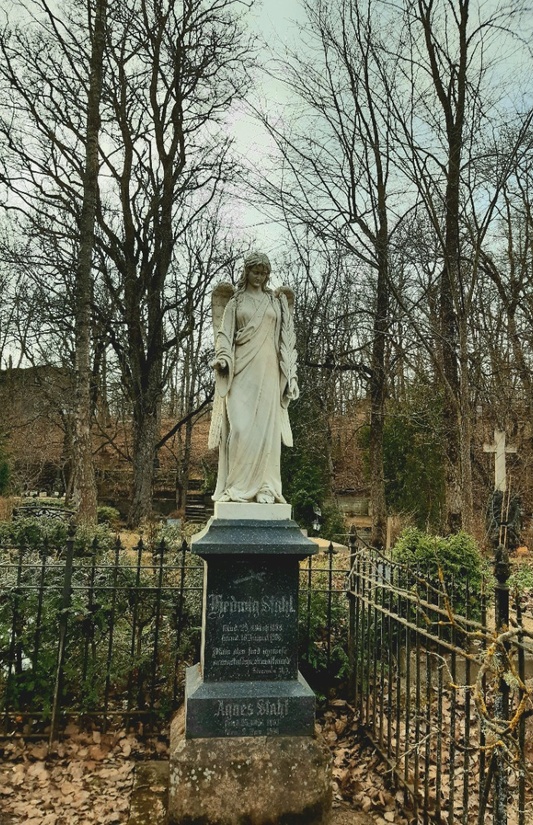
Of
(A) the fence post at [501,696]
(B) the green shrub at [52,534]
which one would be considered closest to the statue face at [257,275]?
(A) the fence post at [501,696]

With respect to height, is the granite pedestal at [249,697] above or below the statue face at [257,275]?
below

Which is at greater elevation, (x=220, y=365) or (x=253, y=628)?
(x=220, y=365)

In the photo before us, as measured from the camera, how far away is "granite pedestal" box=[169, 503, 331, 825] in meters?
3.58

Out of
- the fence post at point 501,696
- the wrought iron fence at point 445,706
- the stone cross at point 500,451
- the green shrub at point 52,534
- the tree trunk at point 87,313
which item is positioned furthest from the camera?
the stone cross at point 500,451

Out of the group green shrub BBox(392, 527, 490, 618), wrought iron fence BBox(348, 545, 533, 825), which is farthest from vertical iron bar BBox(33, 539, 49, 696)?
green shrub BBox(392, 527, 490, 618)

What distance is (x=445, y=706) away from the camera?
5289mm

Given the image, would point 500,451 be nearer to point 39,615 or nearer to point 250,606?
point 250,606

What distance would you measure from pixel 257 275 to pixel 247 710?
3137 millimetres

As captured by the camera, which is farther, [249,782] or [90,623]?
[90,623]

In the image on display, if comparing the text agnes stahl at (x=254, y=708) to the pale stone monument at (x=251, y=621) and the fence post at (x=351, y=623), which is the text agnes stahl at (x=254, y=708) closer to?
the pale stone monument at (x=251, y=621)

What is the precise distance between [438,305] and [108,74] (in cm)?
935

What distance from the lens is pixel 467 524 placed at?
10180 mm

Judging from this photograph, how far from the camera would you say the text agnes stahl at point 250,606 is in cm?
396

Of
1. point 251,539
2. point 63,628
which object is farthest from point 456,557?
point 63,628
